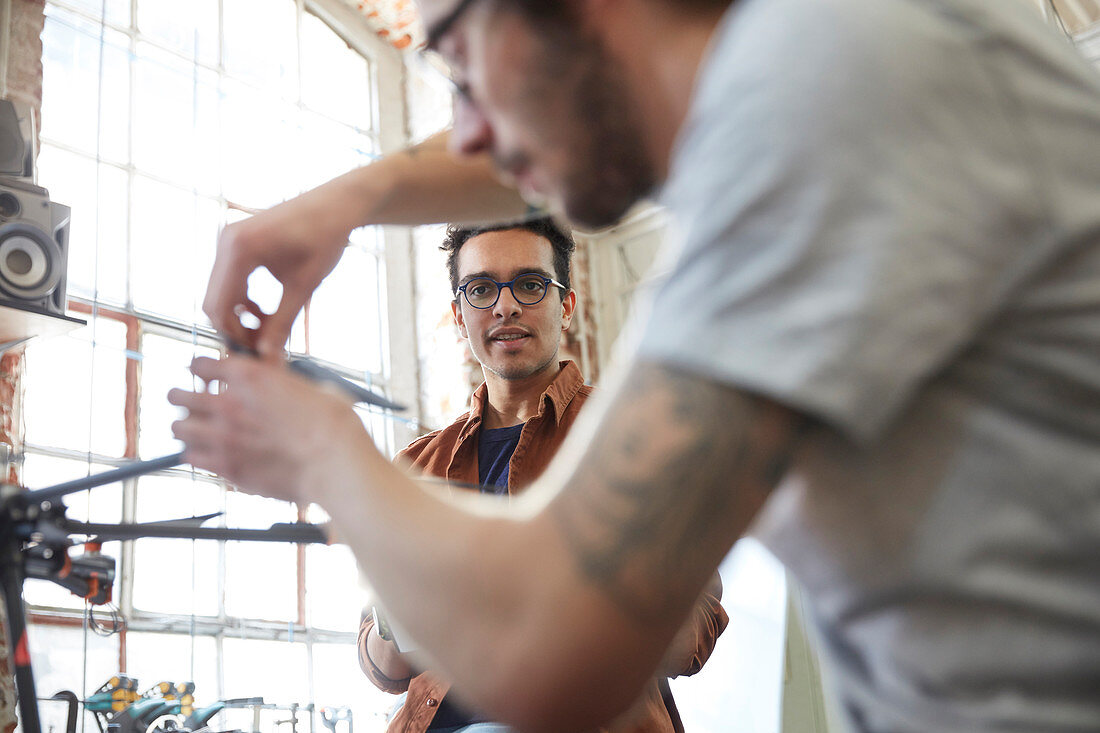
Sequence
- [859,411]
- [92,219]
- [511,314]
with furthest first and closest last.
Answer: [92,219]
[511,314]
[859,411]

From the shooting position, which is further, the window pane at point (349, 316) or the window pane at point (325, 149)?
the window pane at point (325, 149)

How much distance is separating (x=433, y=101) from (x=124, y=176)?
1.81m

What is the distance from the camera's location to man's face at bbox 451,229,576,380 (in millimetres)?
2217

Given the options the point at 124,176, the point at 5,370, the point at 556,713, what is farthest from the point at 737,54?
the point at 124,176

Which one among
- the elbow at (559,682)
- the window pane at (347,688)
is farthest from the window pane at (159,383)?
the elbow at (559,682)

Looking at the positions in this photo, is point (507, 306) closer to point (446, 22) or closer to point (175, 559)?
point (446, 22)

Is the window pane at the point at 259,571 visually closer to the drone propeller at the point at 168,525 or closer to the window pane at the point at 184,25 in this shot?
the window pane at the point at 184,25

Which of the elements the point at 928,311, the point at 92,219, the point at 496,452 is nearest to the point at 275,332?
the point at 928,311

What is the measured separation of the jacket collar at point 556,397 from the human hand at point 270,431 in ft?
4.75

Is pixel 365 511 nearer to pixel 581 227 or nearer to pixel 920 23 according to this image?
pixel 581 227

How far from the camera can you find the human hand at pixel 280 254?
0.79m

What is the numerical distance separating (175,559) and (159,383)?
25.8 inches

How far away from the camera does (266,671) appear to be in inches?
149

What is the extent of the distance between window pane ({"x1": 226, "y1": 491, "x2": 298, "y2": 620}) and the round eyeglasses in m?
1.63
